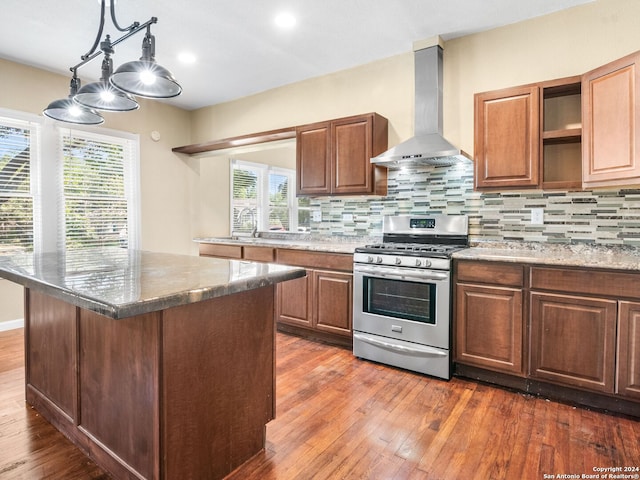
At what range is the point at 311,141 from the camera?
379 cm

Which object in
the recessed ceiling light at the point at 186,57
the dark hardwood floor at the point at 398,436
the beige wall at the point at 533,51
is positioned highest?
the recessed ceiling light at the point at 186,57

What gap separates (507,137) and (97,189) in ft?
14.1

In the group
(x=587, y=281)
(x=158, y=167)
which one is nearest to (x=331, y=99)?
(x=158, y=167)

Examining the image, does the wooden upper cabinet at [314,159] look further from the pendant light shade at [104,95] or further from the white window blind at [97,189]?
the white window blind at [97,189]

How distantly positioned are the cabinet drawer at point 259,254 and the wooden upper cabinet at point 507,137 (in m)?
2.05

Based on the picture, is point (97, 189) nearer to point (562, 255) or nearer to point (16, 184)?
point (16, 184)

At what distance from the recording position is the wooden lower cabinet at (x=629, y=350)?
212 cm

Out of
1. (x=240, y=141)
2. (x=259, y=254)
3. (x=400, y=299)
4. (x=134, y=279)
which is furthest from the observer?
(x=240, y=141)

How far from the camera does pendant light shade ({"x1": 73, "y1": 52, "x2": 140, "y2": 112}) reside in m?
2.07

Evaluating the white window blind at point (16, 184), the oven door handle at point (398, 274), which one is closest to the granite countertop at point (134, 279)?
the oven door handle at point (398, 274)

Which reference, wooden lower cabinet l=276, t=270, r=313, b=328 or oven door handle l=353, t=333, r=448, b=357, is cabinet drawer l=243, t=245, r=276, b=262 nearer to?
wooden lower cabinet l=276, t=270, r=313, b=328

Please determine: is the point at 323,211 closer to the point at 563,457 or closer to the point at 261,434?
the point at 261,434

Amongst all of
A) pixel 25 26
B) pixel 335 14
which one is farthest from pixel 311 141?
pixel 25 26

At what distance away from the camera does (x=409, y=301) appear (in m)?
2.86
